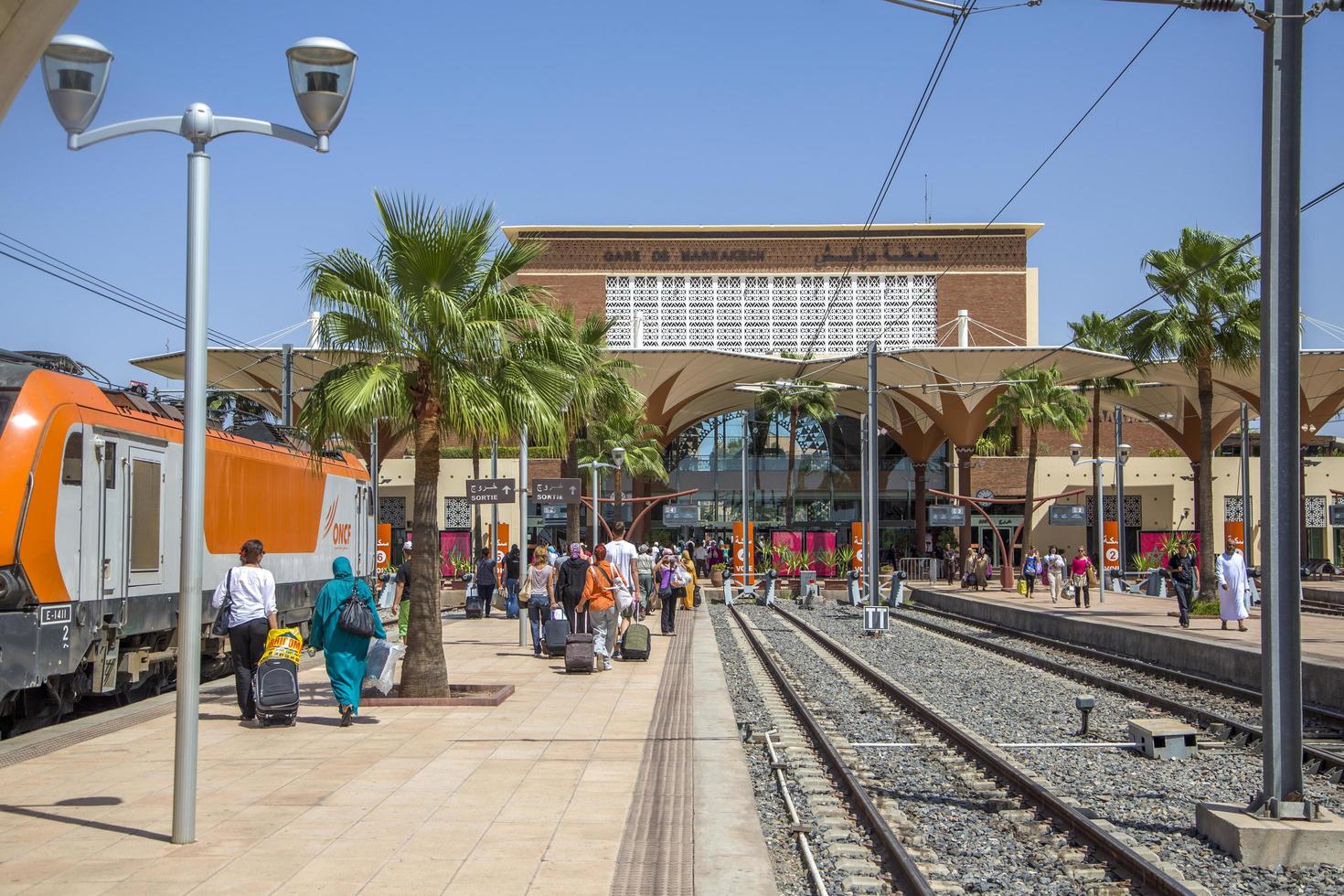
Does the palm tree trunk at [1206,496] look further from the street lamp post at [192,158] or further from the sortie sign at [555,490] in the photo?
the street lamp post at [192,158]

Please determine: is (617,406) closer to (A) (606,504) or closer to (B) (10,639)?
(B) (10,639)

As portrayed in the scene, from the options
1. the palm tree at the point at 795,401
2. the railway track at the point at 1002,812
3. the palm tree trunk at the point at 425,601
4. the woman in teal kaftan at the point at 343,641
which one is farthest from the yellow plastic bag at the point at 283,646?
the palm tree at the point at 795,401

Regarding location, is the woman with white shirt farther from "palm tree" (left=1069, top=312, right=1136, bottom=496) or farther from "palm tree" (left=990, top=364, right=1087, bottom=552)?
"palm tree" (left=990, top=364, right=1087, bottom=552)

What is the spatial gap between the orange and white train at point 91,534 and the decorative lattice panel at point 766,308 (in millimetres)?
57813

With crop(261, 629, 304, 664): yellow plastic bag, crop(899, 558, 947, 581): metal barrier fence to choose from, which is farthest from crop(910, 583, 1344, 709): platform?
crop(899, 558, 947, 581): metal barrier fence

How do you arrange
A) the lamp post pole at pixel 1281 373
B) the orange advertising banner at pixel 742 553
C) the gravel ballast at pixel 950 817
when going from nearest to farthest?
the gravel ballast at pixel 950 817 → the lamp post pole at pixel 1281 373 → the orange advertising banner at pixel 742 553

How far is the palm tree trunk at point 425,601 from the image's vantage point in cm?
1454

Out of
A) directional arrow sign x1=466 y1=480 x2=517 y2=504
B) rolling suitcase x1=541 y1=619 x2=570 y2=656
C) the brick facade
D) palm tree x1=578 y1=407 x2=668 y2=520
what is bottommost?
rolling suitcase x1=541 y1=619 x2=570 y2=656

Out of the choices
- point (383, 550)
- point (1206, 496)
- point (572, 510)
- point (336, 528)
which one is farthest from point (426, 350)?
point (383, 550)

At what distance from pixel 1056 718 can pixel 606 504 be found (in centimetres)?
4947

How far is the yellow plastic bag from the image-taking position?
489 inches

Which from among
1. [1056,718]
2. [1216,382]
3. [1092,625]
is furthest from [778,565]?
[1056,718]

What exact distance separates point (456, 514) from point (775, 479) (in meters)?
18.7

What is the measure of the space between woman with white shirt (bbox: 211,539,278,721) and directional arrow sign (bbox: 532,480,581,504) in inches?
410
